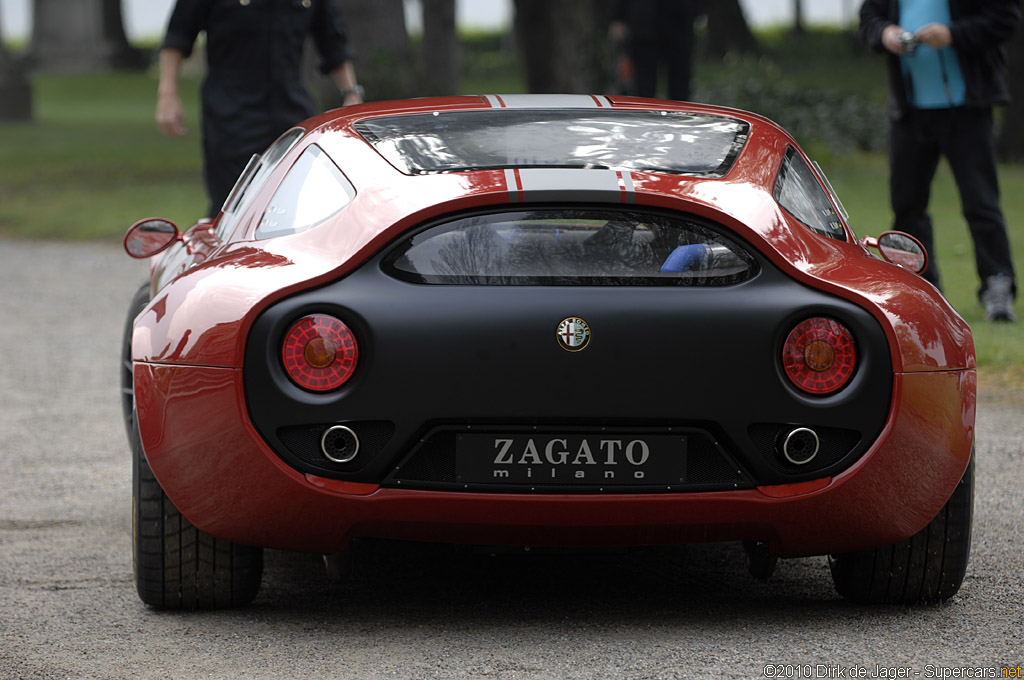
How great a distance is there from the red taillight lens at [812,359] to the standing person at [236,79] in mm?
4191

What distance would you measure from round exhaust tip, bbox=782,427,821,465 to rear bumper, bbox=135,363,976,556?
7 cm

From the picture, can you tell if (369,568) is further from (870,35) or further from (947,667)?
(870,35)

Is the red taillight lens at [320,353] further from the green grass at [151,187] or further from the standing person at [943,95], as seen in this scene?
the standing person at [943,95]

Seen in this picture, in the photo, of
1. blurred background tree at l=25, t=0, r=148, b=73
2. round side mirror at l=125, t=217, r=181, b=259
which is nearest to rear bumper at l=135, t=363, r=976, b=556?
round side mirror at l=125, t=217, r=181, b=259

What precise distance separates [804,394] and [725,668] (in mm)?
588

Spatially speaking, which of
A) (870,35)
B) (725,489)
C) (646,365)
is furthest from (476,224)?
(870,35)

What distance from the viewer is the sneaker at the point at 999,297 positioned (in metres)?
8.01

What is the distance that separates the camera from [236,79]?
7.07 metres

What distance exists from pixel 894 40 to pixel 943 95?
0.37 meters

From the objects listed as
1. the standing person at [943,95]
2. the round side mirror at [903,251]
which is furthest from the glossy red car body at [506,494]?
the standing person at [943,95]

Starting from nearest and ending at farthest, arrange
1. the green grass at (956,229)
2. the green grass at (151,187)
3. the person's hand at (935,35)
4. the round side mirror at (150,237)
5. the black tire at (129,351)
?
1. the round side mirror at (150,237)
2. the black tire at (129,351)
3. the green grass at (956,229)
4. the person's hand at (935,35)
5. the green grass at (151,187)

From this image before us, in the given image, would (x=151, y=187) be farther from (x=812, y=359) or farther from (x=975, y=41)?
(x=812, y=359)

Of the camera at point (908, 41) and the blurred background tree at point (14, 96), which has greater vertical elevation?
the camera at point (908, 41)

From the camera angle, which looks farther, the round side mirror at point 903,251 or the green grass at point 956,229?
the green grass at point 956,229
